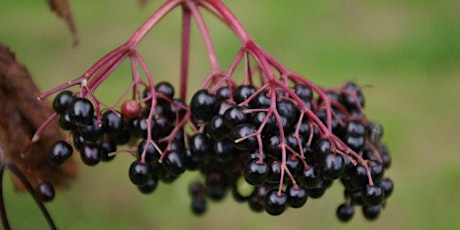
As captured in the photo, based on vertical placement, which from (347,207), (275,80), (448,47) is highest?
(448,47)

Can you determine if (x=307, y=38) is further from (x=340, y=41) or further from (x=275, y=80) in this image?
(x=275, y=80)

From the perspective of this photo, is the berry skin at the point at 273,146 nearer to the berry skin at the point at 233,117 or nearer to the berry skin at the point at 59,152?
the berry skin at the point at 233,117

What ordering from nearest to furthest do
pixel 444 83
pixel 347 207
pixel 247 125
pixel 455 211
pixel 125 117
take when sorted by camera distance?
pixel 247 125 → pixel 125 117 → pixel 347 207 → pixel 455 211 → pixel 444 83

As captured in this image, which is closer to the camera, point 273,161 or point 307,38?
point 273,161

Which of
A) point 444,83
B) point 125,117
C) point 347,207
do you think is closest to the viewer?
point 125,117

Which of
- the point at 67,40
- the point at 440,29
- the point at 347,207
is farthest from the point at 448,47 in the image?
the point at 347,207
